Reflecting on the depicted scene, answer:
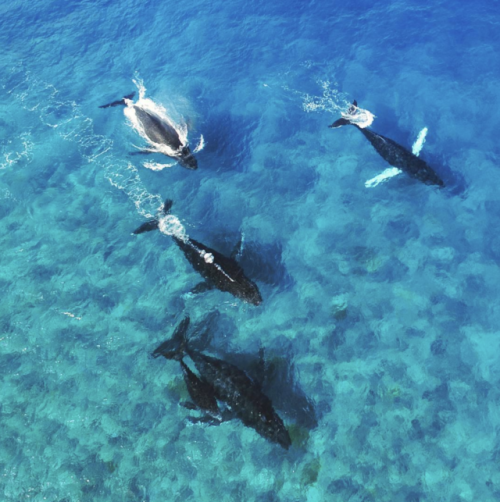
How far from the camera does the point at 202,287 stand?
22000 mm

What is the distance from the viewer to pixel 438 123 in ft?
93.9

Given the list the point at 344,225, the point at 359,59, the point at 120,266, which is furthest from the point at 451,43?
the point at 120,266

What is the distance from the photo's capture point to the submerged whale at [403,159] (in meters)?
25.7

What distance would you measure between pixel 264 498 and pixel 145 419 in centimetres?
605

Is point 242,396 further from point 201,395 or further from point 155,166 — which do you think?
point 155,166

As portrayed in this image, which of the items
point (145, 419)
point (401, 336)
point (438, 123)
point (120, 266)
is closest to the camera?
point (145, 419)

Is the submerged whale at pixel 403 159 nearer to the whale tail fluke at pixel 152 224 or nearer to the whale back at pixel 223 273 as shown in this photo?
the whale back at pixel 223 273

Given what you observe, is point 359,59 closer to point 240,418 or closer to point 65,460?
point 240,418

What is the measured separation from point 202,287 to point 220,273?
118cm

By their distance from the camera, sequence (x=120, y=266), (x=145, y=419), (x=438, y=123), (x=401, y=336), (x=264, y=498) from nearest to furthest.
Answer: (x=264, y=498), (x=145, y=419), (x=401, y=336), (x=120, y=266), (x=438, y=123)

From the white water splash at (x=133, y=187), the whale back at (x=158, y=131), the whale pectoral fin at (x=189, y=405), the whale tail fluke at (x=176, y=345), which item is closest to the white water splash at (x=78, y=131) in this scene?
the white water splash at (x=133, y=187)

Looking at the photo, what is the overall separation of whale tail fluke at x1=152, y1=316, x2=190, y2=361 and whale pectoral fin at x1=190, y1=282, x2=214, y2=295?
1483 mm

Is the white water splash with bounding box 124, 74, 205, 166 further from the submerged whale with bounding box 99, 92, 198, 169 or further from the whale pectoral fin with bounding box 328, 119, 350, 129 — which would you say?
the whale pectoral fin with bounding box 328, 119, 350, 129

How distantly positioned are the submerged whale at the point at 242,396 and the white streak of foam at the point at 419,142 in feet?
56.3
